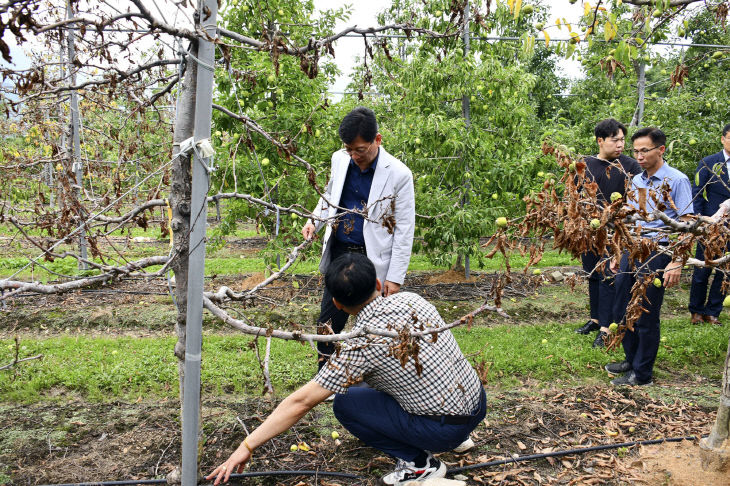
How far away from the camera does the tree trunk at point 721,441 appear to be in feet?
9.21

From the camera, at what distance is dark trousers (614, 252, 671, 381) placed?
4.06 m

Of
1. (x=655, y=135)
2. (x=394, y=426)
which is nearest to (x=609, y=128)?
(x=655, y=135)

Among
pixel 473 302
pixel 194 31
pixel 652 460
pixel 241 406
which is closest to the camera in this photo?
pixel 194 31

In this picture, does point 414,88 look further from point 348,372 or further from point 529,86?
point 348,372

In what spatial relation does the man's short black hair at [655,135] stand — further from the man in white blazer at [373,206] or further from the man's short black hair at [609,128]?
the man in white blazer at [373,206]

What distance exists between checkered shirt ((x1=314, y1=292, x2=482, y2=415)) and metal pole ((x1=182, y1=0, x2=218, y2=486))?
578 mm

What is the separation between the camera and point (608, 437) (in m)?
3.40

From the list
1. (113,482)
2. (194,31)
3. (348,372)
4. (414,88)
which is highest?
(414,88)

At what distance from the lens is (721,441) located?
287cm

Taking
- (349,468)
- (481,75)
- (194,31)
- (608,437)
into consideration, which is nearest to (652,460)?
(608,437)

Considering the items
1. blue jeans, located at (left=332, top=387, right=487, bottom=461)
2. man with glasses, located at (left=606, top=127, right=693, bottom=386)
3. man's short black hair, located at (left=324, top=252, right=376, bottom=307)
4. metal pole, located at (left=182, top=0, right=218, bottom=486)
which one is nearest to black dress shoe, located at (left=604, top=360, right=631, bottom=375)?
man with glasses, located at (left=606, top=127, right=693, bottom=386)

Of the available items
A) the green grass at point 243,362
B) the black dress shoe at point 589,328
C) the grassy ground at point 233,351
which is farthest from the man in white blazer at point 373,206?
the black dress shoe at point 589,328

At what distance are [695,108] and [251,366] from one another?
758 centimetres

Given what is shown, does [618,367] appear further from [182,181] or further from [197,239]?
[182,181]
